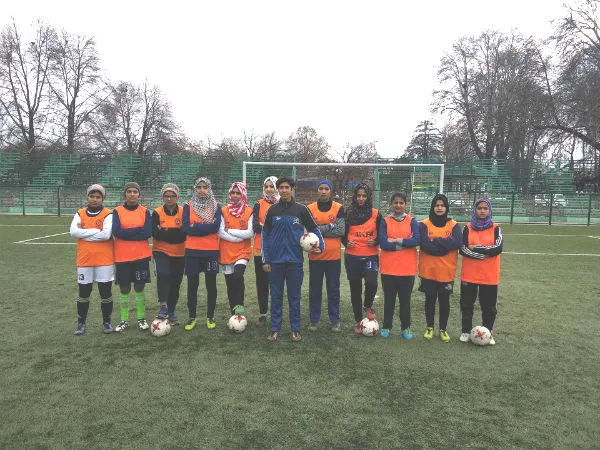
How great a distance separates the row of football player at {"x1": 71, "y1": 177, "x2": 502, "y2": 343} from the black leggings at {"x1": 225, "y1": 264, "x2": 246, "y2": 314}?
13mm

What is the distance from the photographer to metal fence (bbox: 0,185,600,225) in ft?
69.8

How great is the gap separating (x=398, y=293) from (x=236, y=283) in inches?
73.0

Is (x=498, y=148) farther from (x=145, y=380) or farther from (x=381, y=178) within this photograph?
(x=145, y=380)

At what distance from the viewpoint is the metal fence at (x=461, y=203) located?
21.3 metres

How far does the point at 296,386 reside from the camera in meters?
3.62

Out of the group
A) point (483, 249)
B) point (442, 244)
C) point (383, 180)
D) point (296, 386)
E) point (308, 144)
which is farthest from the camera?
point (308, 144)

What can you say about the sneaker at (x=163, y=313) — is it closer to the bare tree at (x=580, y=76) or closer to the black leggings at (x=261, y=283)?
the black leggings at (x=261, y=283)

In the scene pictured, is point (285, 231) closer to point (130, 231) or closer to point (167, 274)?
point (167, 274)

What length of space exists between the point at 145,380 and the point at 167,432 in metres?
0.93

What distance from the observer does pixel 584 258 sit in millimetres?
10617

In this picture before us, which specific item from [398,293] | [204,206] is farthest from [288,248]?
[398,293]

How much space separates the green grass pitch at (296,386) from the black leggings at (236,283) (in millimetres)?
422

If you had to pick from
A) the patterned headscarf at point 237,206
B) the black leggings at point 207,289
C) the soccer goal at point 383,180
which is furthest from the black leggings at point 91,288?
the soccer goal at point 383,180

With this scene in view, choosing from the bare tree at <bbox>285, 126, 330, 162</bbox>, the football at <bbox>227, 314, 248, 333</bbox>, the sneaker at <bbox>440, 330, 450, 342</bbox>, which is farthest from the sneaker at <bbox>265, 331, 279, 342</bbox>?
the bare tree at <bbox>285, 126, 330, 162</bbox>
